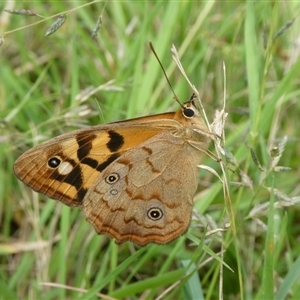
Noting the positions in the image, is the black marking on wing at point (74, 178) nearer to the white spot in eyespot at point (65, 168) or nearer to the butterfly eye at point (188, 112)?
the white spot in eyespot at point (65, 168)

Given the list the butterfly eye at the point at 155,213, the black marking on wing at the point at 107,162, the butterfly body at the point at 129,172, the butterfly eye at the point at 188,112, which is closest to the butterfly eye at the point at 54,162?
the butterfly body at the point at 129,172

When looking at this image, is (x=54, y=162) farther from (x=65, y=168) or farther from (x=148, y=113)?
(x=148, y=113)

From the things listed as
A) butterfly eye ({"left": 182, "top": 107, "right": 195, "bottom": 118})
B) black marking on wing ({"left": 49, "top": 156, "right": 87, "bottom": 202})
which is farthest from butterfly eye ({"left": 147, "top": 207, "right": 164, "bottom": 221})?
butterfly eye ({"left": 182, "top": 107, "right": 195, "bottom": 118})

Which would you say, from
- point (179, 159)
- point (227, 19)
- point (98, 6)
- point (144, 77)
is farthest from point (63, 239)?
point (98, 6)

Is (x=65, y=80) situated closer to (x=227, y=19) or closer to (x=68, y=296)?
(x=227, y=19)

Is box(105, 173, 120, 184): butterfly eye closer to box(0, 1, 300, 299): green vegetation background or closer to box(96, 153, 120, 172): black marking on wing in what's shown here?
box(96, 153, 120, 172): black marking on wing
